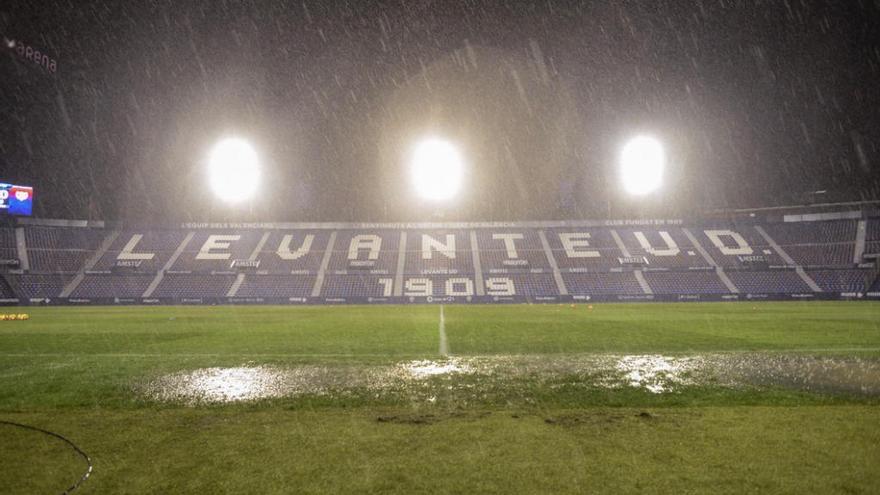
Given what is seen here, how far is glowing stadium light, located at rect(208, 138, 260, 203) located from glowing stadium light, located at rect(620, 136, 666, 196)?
36.8m

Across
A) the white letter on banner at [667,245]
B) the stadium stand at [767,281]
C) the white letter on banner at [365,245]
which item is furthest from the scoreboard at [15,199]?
the stadium stand at [767,281]

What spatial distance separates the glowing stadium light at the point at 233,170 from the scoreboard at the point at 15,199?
556 inches

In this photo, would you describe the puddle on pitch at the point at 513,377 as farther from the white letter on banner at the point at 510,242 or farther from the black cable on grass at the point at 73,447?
the white letter on banner at the point at 510,242

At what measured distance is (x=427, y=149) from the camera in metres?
50.1

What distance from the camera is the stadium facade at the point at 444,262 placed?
4147 centimetres

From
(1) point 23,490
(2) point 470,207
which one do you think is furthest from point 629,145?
(1) point 23,490

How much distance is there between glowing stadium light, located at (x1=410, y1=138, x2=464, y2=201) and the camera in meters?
50.0

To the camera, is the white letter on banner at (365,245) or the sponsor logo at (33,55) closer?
the sponsor logo at (33,55)

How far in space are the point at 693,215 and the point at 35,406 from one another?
55.1 metres

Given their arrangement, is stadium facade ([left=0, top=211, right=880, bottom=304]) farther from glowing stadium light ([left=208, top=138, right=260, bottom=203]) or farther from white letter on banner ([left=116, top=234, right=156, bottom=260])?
glowing stadium light ([left=208, top=138, right=260, bottom=203])

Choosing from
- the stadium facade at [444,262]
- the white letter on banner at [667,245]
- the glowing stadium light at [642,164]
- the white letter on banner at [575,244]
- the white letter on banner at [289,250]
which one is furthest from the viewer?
the white letter on banner at [289,250]

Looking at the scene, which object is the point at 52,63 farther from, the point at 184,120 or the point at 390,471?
the point at 390,471

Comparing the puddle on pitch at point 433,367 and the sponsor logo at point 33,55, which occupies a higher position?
the sponsor logo at point 33,55

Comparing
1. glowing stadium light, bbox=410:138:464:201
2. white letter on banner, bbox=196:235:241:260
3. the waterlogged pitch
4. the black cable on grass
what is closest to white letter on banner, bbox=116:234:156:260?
white letter on banner, bbox=196:235:241:260
